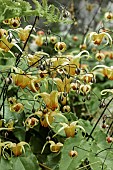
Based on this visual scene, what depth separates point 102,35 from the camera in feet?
5.42

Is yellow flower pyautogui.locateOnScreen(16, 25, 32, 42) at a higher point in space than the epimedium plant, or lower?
higher

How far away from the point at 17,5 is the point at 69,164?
1.75 ft

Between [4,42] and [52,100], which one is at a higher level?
[4,42]

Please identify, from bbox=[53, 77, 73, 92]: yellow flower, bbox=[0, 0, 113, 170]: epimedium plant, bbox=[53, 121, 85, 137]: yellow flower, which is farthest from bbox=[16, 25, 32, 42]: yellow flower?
bbox=[53, 121, 85, 137]: yellow flower

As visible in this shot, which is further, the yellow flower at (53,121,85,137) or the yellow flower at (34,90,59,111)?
the yellow flower at (53,121,85,137)

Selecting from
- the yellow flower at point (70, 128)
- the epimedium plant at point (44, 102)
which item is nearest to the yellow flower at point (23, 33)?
the epimedium plant at point (44, 102)

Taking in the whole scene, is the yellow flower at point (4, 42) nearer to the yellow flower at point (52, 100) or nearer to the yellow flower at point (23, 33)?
the yellow flower at point (23, 33)

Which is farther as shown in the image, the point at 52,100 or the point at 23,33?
the point at 23,33

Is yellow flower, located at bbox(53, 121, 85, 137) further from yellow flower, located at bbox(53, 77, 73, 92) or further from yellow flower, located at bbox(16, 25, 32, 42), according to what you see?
Answer: yellow flower, located at bbox(16, 25, 32, 42)

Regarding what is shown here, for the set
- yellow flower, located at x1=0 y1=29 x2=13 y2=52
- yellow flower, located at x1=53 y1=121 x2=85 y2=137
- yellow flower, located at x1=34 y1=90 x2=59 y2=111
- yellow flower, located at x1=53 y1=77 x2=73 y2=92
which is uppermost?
yellow flower, located at x1=0 y1=29 x2=13 y2=52

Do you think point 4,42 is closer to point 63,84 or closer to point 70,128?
point 63,84

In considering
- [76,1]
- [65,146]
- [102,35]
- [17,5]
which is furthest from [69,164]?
[76,1]

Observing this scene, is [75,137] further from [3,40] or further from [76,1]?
[76,1]

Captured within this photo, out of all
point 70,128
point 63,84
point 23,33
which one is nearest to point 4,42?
point 23,33
